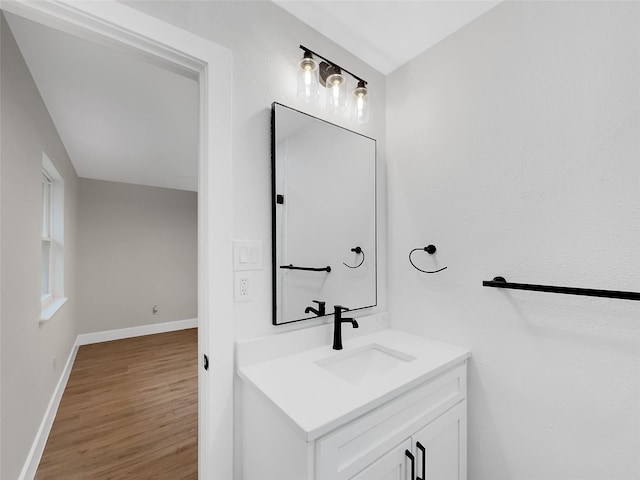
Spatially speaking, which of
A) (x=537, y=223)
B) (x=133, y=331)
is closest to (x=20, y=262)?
(x=537, y=223)

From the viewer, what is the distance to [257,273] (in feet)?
3.85

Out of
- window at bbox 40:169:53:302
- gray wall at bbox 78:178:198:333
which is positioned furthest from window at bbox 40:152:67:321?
gray wall at bbox 78:178:198:333

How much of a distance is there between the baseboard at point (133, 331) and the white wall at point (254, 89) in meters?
4.11

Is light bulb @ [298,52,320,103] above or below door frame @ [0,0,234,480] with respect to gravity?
above

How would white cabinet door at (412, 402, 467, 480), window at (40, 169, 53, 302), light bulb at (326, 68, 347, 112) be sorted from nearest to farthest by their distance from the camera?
white cabinet door at (412, 402, 467, 480), light bulb at (326, 68, 347, 112), window at (40, 169, 53, 302)

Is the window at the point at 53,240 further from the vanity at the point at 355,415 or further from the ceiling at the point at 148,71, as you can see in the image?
the vanity at the point at 355,415

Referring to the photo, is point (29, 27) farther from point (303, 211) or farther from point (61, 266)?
point (61, 266)

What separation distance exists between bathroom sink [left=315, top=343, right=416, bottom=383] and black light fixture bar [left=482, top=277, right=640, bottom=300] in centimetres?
48

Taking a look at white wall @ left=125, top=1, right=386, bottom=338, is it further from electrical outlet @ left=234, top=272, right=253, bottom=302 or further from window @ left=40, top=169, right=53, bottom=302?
window @ left=40, top=169, right=53, bottom=302

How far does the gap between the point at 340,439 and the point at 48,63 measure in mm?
2426

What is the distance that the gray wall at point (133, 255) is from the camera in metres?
3.96

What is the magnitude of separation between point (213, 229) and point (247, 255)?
17cm

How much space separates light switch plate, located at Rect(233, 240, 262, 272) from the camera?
1114 millimetres

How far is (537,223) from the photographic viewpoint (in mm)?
1134
